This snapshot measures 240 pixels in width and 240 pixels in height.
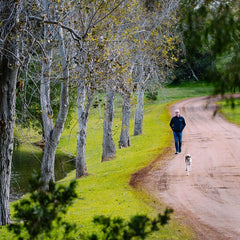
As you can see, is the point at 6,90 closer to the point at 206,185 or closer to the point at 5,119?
the point at 5,119

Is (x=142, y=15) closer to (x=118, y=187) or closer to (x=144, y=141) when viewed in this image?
(x=144, y=141)

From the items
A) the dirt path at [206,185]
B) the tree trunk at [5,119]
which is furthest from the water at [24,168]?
the tree trunk at [5,119]

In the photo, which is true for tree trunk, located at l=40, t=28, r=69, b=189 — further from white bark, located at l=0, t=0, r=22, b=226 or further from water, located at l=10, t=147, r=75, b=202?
water, located at l=10, t=147, r=75, b=202

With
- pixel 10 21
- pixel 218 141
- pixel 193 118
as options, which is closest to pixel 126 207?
pixel 10 21

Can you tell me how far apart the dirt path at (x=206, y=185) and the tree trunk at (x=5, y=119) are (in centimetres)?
488

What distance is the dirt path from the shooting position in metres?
11.3

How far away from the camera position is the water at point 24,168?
2388 centimetres

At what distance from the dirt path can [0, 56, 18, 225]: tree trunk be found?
4878mm

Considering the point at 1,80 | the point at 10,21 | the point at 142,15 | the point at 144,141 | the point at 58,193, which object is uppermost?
the point at 142,15

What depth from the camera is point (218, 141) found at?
90.4ft

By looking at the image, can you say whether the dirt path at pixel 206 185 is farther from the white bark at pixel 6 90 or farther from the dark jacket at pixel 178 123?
the white bark at pixel 6 90

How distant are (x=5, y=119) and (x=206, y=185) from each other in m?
7.72

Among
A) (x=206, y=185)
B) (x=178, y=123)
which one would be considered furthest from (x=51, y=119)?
(x=178, y=123)

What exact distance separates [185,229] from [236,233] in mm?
1238
